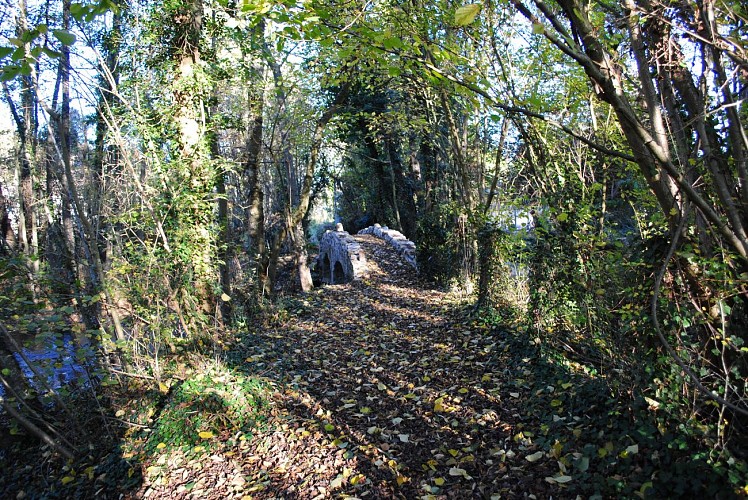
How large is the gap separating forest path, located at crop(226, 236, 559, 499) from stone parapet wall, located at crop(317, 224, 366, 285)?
5.20 meters

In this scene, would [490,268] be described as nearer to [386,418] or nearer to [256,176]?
[386,418]

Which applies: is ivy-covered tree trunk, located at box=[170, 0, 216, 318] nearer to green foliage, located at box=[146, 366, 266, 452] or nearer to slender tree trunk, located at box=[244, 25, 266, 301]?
green foliage, located at box=[146, 366, 266, 452]

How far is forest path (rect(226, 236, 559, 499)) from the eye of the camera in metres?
3.49

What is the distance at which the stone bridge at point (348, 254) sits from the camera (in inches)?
508

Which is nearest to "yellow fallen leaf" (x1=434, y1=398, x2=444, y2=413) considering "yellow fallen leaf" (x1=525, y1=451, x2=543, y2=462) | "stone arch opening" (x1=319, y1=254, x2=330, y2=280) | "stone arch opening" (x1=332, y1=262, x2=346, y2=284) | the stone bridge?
"yellow fallen leaf" (x1=525, y1=451, x2=543, y2=462)

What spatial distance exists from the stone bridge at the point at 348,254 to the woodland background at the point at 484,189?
2089 mm

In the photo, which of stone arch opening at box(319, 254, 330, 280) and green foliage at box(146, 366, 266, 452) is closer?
green foliage at box(146, 366, 266, 452)

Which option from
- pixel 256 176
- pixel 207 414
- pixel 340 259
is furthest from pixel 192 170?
pixel 340 259

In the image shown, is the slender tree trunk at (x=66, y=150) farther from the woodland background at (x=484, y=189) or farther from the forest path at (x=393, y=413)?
the forest path at (x=393, y=413)

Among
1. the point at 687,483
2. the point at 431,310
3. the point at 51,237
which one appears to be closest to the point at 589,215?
the point at 687,483

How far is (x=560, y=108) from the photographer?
561 centimetres

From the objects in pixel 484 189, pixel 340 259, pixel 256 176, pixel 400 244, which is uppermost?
pixel 256 176

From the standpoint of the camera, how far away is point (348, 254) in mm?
14273

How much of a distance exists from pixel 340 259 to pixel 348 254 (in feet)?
6.15
